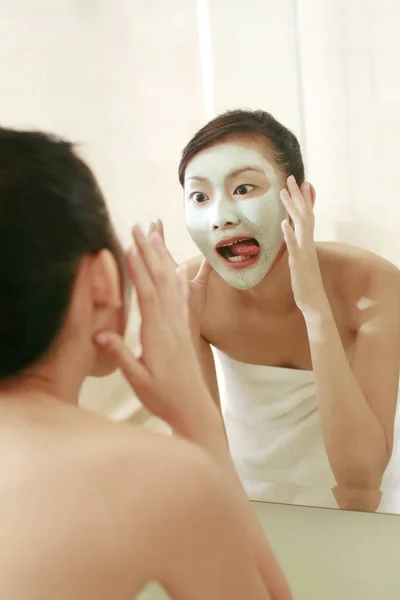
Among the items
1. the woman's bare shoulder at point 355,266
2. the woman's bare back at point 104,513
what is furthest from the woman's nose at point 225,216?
the woman's bare back at point 104,513

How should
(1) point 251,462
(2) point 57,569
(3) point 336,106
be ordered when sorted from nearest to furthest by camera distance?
1. (2) point 57,569
2. (3) point 336,106
3. (1) point 251,462

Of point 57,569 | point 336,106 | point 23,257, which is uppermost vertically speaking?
point 336,106

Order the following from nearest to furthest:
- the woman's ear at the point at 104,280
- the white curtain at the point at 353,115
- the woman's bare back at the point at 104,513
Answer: the woman's bare back at the point at 104,513
the woman's ear at the point at 104,280
the white curtain at the point at 353,115

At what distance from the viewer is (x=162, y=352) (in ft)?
1.99

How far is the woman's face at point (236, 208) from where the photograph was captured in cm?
72

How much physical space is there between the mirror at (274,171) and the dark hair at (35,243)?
18 centimetres

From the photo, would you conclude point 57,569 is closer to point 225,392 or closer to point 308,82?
point 225,392

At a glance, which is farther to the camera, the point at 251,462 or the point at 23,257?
the point at 251,462

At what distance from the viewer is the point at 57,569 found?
41 centimetres

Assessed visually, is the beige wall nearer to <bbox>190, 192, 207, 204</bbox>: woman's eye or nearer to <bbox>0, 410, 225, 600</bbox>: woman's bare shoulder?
<bbox>190, 192, 207, 204</bbox>: woman's eye

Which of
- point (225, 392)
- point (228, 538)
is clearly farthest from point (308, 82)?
point (228, 538)

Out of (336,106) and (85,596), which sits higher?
(336,106)

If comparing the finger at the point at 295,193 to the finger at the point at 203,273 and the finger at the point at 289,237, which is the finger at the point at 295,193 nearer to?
the finger at the point at 289,237

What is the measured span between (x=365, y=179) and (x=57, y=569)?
525mm
